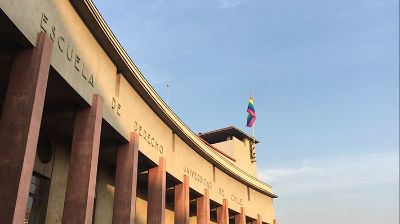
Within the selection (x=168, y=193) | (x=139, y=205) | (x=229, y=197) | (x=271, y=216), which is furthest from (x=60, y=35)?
(x=271, y=216)

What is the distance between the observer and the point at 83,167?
15.4 m

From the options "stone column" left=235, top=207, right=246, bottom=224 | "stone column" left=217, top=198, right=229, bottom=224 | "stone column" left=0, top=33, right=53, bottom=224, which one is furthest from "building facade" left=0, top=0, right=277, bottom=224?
"stone column" left=235, top=207, right=246, bottom=224

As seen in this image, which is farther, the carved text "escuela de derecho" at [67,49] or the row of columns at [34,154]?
the carved text "escuela de derecho" at [67,49]

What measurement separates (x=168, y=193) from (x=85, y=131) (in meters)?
14.3

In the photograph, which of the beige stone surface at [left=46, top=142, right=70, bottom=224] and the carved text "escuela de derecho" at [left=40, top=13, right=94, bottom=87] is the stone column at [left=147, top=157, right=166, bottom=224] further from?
the carved text "escuela de derecho" at [left=40, top=13, right=94, bottom=87]

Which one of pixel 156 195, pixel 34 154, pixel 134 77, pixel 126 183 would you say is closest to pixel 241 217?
pixel 156 195

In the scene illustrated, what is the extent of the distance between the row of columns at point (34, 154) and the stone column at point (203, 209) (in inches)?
299

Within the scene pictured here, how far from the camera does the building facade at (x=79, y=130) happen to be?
37.8 ft

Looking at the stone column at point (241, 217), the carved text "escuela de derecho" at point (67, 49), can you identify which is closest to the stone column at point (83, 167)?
the carved text "escuela de derecho" at point (67, 49)

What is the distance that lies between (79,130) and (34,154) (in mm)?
4361

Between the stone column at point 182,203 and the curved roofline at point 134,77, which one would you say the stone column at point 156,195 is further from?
the stone column at point 182,203

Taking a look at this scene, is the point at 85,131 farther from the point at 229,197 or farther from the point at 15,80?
the point at 229,197

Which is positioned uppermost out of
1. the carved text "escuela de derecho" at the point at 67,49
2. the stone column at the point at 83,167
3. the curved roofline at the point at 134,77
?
the curved roofline at the point at 134,77

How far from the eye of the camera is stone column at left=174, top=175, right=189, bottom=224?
25.9 m
